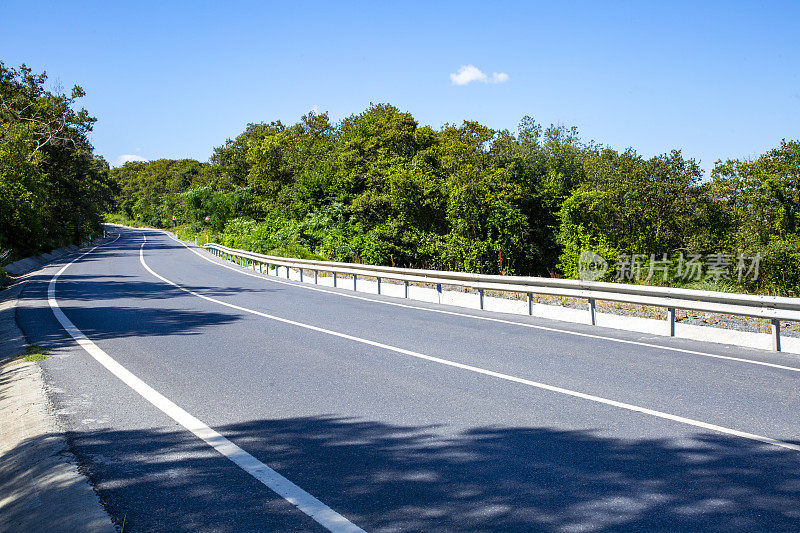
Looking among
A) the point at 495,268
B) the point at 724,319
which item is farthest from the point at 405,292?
the point at 495,268

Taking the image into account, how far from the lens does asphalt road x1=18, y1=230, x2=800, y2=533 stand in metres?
3.85

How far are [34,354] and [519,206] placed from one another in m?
34.0

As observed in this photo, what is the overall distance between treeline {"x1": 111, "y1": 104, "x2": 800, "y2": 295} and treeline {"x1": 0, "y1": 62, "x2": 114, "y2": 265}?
13072mm

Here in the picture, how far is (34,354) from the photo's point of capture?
880cm

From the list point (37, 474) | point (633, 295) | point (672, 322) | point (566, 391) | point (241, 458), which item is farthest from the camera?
point (633, 295)

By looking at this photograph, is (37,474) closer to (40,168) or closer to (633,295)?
(633,295)

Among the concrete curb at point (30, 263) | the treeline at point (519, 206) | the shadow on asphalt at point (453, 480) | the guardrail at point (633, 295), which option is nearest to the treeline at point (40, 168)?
the concrete curb at point (30, 263)

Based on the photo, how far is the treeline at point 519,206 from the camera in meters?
34.6

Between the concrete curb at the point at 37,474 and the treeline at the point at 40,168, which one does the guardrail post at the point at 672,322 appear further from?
the treeline at the point at 40,168

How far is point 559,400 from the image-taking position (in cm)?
637

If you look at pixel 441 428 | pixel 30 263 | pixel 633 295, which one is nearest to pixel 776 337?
pixel 633 295

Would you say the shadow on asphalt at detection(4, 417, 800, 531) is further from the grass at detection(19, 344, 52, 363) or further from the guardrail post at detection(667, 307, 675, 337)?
the guardrail post at detection(667, 307, 675, 337)

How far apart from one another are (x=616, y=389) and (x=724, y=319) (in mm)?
7833

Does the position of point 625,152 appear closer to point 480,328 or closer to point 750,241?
point 750,241
